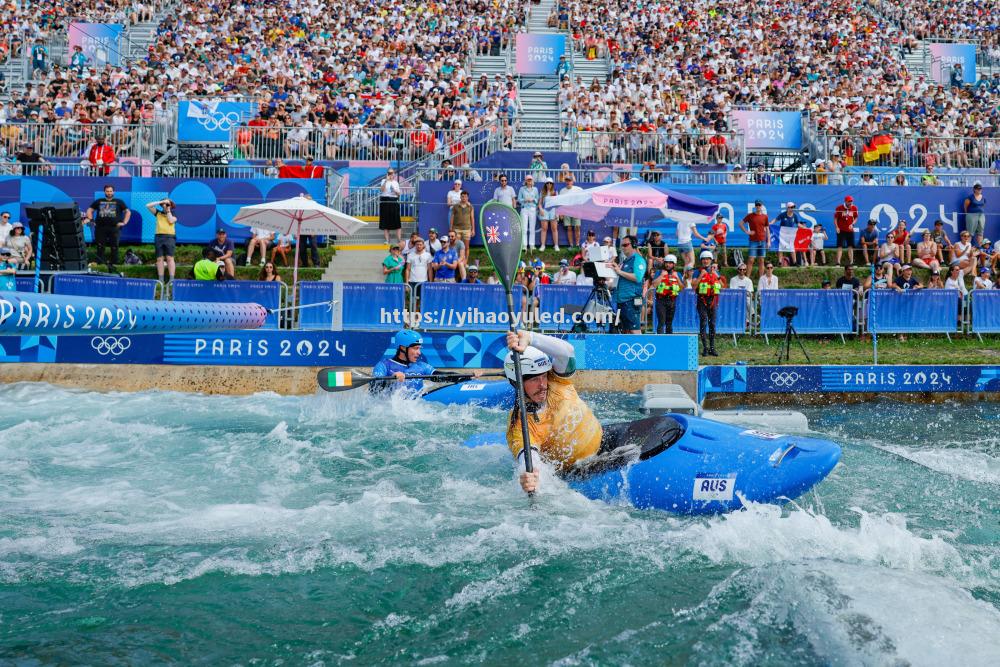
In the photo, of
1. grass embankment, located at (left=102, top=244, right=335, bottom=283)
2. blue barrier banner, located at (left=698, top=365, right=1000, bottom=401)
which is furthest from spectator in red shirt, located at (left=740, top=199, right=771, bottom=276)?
grass embankment, located at (left=102, top=244, right=335, bottom=283)

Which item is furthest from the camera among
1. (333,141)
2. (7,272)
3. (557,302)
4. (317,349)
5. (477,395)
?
(333,141)

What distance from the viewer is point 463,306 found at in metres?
15.2

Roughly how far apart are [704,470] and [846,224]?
13.9 metres

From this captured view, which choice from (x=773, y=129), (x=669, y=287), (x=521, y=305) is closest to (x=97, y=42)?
(x=521, y=305)

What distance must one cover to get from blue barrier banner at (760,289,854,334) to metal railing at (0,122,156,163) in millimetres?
14066

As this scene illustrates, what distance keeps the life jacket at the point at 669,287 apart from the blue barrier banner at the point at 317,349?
131 cm

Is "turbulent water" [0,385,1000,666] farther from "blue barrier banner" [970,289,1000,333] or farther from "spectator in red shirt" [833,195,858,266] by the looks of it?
"spectator in red shirt" [833,195,858,266]

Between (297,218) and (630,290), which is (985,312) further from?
(297,218)

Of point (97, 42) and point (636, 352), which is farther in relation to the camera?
point (97, 42)

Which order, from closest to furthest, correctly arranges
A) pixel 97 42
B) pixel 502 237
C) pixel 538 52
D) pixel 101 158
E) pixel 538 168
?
1. pixel 502 237
2. pixel 101 158
3. pixel 538 168
4. pixel 97 42
5. pixel 538 52

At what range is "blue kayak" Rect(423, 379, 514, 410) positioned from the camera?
458 inches

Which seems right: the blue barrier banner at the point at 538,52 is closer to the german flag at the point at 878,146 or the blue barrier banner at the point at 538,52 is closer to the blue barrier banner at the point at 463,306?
the german flag at the point at 878,146

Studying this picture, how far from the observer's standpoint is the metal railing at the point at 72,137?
21000 millimetres

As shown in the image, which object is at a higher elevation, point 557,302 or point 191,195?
Result: point 191,195
